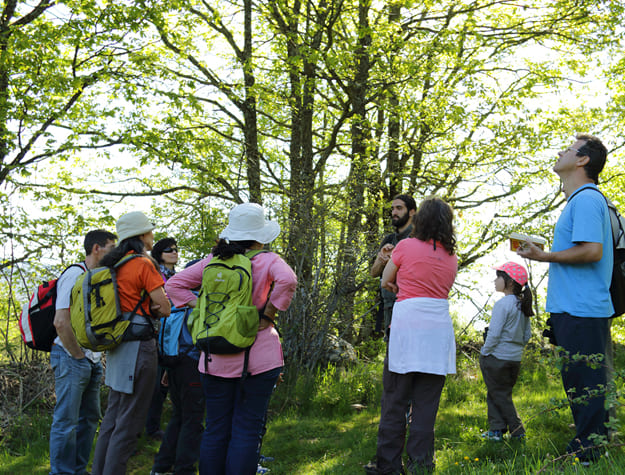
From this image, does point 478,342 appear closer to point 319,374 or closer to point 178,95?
point 319,374

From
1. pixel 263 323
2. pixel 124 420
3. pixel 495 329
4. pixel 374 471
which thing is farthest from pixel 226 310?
pixel 495 329

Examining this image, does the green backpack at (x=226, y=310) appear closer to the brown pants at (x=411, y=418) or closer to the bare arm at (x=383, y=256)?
the brown pants at (x=411, y=418)

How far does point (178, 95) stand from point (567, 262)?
357 inches

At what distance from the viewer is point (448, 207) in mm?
4086

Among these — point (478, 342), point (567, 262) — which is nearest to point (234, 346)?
point (567, 262)

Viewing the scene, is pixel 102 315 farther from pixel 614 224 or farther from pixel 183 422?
pixel 614 224

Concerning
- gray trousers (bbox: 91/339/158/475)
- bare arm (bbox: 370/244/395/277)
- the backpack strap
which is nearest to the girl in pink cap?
bare arm (bbox: 370/244/395/277)

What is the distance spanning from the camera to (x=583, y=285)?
3.55 metres

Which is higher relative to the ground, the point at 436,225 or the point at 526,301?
the point at 436,225

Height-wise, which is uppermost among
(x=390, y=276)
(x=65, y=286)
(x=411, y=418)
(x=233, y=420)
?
(x=390, y=276)

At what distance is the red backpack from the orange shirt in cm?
92

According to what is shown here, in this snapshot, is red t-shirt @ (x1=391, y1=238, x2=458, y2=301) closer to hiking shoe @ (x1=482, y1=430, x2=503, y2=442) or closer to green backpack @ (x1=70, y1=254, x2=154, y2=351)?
hiking shoe @ (x1=482, y1=430, x2=503, y2=442)

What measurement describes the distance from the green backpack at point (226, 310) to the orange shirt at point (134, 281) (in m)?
0.46

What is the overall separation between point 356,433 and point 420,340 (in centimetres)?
234
